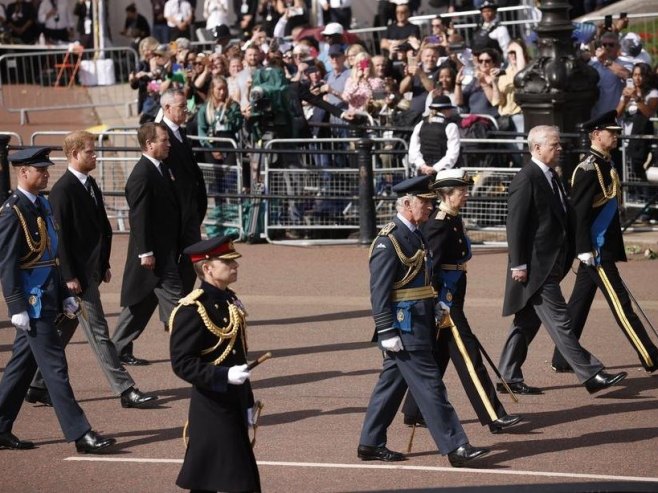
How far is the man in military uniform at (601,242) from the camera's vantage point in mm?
10102

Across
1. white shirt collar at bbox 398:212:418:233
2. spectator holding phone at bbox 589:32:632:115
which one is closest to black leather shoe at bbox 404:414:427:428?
white shirt collar at bbox 398:212:418:233

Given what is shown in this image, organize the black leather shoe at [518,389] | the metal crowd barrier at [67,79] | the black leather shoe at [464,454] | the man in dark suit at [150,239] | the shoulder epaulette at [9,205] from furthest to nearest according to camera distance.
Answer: the metal crowd barrier at [67,79] → the man in dark suit at [150,239] → the black leather shoe at [518,389] → the shoulder epaulette at [9,205] → the black leather shoe at [464,454]

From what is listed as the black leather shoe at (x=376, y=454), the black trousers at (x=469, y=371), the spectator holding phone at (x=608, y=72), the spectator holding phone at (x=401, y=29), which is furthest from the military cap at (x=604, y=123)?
the spectator holding phone at (x=401, y=29)

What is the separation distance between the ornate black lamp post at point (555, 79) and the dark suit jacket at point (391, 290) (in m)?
7.27

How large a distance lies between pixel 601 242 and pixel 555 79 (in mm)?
5105

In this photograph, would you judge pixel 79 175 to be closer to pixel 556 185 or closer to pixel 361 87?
pixel 556 185

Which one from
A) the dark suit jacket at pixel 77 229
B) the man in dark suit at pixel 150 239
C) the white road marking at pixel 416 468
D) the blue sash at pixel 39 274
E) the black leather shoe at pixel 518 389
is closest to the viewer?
the white road marking at pixel 416 468

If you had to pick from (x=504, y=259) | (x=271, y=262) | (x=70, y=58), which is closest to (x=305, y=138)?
(x=271, y=262)

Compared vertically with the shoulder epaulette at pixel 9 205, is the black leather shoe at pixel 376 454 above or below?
below

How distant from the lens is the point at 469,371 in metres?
8.78

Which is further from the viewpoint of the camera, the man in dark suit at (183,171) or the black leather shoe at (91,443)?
the man in dark suit at (183,171)

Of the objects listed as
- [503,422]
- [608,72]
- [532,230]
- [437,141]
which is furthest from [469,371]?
[608,72]

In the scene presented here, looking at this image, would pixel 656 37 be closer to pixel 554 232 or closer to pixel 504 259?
pixel 504 259

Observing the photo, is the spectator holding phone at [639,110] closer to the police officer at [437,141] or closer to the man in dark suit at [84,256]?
the police officer at [437,141]
